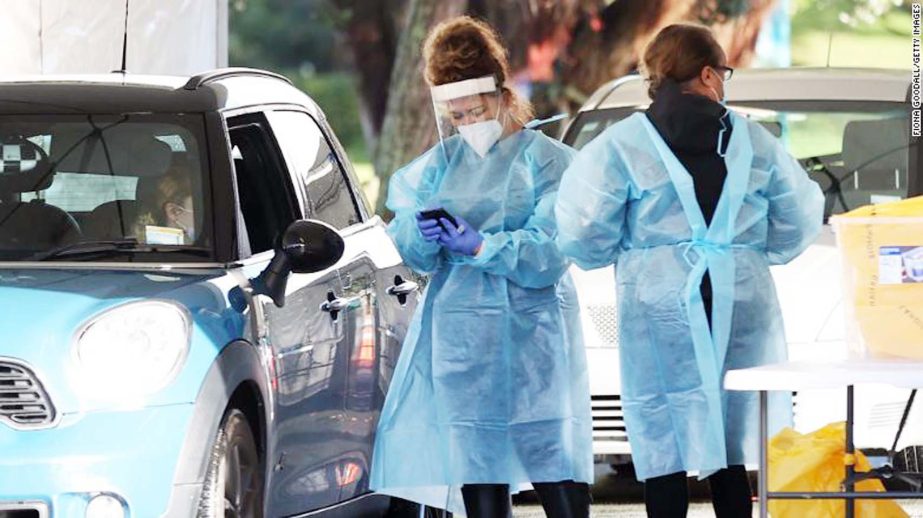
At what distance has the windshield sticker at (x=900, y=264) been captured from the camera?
6.68 meters

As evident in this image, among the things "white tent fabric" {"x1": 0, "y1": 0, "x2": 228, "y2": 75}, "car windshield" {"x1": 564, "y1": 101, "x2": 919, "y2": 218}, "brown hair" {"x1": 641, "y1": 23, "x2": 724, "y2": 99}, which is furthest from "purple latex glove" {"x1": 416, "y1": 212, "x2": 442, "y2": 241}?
"white tent fabric" {"x1": 0, "y1": 0, "x2": 228, "y2": 75}

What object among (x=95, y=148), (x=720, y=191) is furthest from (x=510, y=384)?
(x=95, y=148)

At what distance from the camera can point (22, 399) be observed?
670 cm

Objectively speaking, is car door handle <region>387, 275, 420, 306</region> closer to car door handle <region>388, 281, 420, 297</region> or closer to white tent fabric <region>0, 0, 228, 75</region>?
car door handle <region>388, 281, 420, 297</region>

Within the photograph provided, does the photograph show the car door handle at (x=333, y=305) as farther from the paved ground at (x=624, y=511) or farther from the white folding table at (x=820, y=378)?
the paved ground at (x=624, y=511)

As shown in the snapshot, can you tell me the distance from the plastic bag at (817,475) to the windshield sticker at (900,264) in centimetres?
77

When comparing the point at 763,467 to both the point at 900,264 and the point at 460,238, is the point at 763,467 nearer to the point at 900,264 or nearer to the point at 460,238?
the point at 900,264

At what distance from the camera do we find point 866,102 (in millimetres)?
11602

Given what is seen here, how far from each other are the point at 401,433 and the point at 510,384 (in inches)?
14.8

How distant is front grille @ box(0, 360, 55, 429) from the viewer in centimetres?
668

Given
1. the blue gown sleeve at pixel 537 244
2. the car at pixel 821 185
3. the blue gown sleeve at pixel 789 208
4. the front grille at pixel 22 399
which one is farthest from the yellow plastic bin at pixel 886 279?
the car at pixel 821 185

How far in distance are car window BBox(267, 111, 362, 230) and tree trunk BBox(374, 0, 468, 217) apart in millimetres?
11442

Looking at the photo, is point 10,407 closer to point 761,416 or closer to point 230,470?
point 230,470

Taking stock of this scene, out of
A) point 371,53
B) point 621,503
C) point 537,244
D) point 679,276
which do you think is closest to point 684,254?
point 679,276
